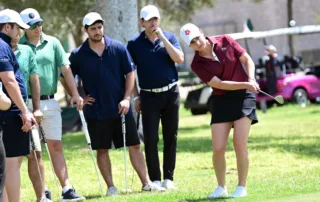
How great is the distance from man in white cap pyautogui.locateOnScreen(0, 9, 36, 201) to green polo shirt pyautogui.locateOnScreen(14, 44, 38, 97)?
2.37 ft

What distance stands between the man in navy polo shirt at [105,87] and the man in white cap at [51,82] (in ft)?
1.01

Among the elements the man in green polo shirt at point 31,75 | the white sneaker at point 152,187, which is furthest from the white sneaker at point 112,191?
the man in green polo shirt at point 31,75

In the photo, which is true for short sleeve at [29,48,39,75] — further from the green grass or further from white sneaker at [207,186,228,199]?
white sneaker at [207,186,228,199]

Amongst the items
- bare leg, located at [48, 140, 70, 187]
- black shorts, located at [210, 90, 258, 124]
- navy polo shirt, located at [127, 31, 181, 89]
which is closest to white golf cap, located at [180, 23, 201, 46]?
black shorts, located at [210, 90, 258, 124]

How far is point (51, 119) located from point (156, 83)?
1.41 meters

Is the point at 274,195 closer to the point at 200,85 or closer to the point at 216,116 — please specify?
the point at 216,116

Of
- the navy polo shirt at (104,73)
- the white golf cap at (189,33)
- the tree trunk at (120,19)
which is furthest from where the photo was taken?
the tree trunk at (120,19)

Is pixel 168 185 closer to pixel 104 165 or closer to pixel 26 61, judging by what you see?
pixel 104 165

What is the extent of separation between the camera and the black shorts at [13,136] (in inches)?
349

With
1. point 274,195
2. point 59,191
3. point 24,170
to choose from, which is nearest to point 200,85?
point 24,170

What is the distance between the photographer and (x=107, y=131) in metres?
11.0

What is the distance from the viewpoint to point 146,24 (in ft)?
36.8

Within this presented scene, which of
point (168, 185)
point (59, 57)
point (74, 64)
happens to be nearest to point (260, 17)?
point (168, 185)

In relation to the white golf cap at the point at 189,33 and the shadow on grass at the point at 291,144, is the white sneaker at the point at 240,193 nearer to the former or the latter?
the white golf cap at the point at 189,33
